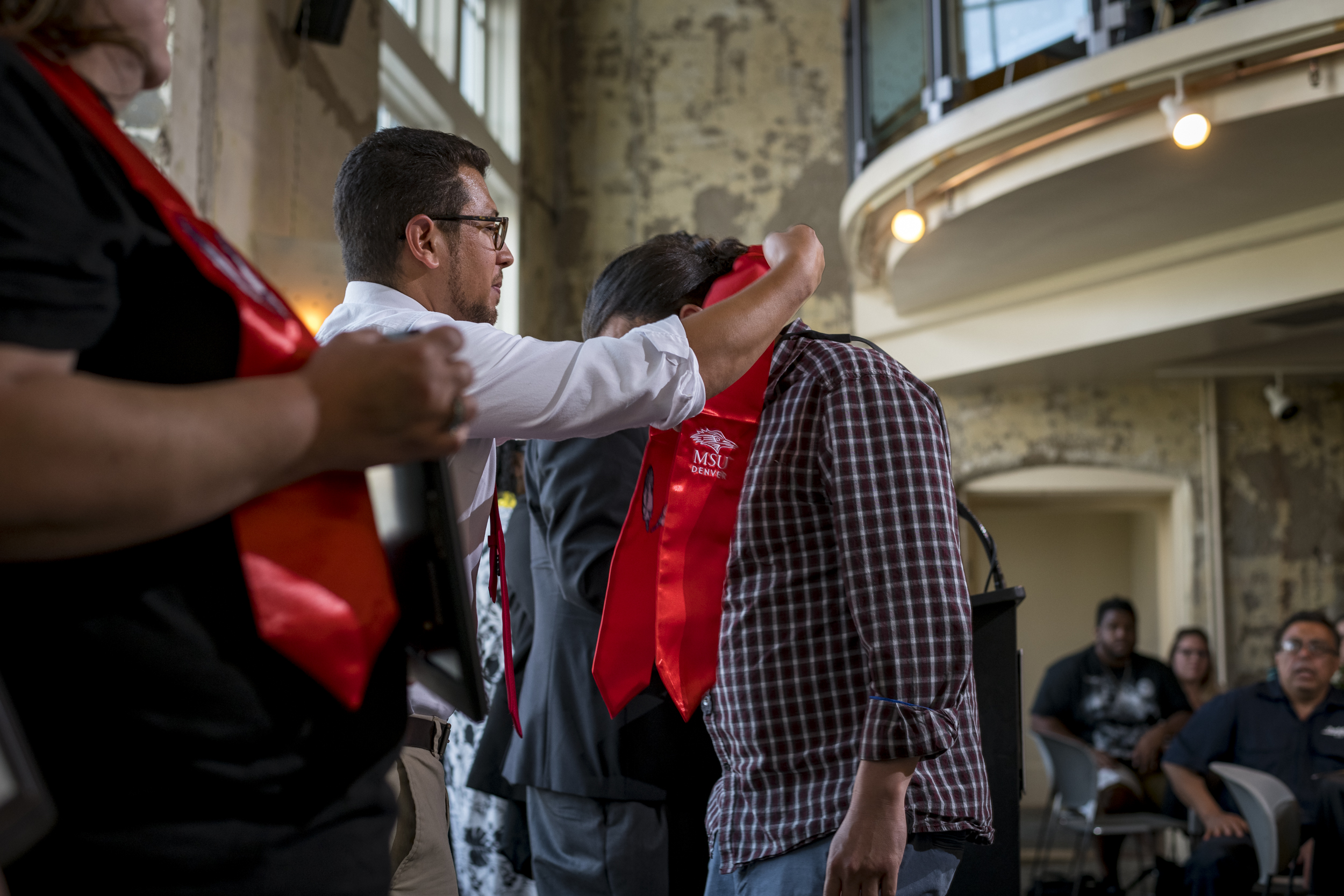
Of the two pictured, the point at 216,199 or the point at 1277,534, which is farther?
the point at 1277,534

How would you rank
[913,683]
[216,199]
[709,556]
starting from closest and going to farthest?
[913,683], [709,556], [216,199]

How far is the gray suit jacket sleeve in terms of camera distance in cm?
203

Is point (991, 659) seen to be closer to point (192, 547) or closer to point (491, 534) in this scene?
point (491, 534)

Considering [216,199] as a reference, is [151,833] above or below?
below

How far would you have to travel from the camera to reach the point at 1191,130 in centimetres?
432

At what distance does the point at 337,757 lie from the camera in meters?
0.76

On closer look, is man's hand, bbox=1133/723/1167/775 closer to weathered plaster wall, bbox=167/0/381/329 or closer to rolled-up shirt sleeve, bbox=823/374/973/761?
weathered plaster wall, bbox=167/0/381/329

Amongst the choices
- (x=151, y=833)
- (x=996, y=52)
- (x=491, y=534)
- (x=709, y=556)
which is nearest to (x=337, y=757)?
(x=151, y=833)

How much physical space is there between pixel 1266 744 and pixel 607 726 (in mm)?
3929

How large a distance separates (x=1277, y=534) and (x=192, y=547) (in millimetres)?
8113

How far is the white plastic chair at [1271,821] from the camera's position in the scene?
164 inches

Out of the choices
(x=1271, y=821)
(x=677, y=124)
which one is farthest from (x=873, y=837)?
(x=677, y=124)

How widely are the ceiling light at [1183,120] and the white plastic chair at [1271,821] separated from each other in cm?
243

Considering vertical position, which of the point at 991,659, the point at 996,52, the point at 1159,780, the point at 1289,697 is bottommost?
the point at 1159,780
